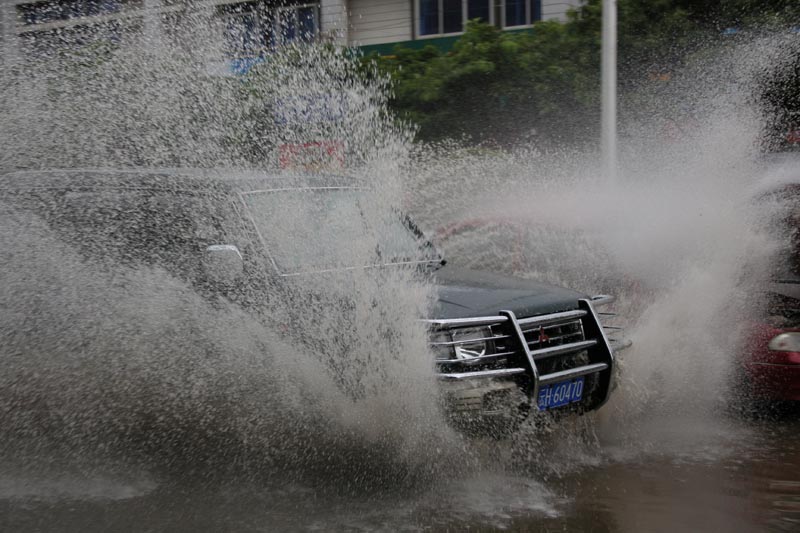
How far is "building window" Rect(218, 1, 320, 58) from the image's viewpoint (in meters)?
11.5

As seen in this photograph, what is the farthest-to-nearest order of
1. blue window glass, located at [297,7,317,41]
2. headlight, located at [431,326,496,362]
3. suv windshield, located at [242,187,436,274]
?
1. blue window glass, located at [297,7,317,41]
2. suv windshield, located at [242,187,436,274]
3. headlight, located at [431,326,496,362]

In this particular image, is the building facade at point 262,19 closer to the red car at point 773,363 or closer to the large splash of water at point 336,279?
the large splash of water at point 336,279

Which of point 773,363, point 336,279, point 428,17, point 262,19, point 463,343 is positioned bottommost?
point 773,363

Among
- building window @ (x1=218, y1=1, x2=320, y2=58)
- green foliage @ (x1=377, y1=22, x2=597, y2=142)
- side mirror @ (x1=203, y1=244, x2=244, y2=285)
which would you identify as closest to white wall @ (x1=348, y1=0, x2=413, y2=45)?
building window @ (x1=218, y1=1, x2=320, y2=58)

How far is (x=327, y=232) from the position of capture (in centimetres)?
508

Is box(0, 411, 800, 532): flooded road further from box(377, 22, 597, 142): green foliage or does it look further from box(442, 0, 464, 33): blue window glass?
box(442, 0, 464, 33): blue window glass

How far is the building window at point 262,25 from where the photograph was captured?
11.5 metres

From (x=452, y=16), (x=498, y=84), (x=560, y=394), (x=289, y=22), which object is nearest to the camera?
(x=560, y=394)

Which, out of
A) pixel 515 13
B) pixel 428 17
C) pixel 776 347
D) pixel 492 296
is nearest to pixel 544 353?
pixel 492 296

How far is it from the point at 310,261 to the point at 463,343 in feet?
3.26

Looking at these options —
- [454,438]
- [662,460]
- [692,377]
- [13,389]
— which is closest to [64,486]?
[13,389]

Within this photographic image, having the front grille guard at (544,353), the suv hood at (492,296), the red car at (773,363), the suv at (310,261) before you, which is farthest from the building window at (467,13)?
the front grille guard at (544,353)

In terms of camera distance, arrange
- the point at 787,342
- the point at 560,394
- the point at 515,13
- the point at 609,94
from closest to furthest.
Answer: the point at 560,394 < the point at 787,342 < the point at 609,94 < the point at 515,13

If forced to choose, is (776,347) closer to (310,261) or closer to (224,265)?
(310,261)
